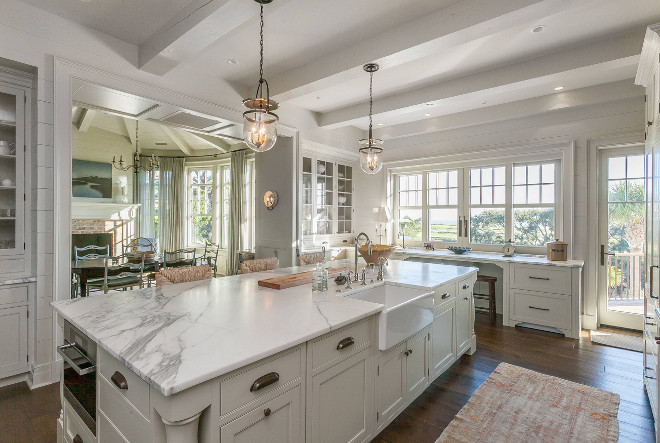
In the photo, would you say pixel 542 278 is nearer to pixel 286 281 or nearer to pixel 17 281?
pixel 286 281

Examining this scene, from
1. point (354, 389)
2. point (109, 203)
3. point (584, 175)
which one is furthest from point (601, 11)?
point (109, 203)

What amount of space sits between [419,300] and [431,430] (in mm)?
865

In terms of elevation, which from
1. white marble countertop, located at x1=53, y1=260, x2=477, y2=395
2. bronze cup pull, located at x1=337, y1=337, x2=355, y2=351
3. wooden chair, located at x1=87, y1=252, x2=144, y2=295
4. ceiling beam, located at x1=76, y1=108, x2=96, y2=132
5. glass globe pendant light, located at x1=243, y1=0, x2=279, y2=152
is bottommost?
wooden chair, located at x1=87, y1=252, x2=144, y2=295

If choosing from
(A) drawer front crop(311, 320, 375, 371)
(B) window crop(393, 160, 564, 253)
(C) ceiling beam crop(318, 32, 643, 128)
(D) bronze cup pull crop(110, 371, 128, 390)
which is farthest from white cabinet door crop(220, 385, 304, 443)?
(B) window crop(393, 160, 564, 253)

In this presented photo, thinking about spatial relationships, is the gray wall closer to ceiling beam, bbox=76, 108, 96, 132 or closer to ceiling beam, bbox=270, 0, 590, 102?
ceiling beam, bbox=270, 0, 590, 102

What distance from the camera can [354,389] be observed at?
1828mm

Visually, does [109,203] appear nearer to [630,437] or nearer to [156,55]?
[156,55]

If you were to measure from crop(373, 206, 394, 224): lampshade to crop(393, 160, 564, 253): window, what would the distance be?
0.28 metres

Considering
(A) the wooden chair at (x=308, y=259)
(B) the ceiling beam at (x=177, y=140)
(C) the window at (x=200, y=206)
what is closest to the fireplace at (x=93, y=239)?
(C) the window at (x=200, y=206)

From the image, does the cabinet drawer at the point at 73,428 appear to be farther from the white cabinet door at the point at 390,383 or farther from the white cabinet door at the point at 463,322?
the white cabinet door at the point at 463,322

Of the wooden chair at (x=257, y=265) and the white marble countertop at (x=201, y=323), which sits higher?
the wooden chair at (x=257, y=265)

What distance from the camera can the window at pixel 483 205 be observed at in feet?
16.2

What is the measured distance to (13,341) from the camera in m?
2.79

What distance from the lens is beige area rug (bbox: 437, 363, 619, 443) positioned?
2.17m
